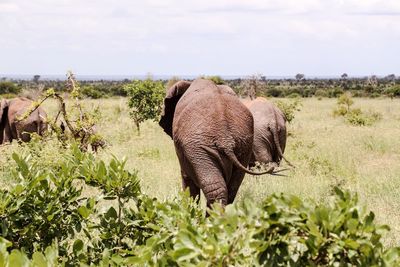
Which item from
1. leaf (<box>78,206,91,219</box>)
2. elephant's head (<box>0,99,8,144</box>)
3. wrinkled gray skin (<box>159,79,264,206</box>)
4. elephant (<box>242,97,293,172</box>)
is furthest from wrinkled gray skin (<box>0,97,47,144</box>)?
leaf (<box>78,206,91,219</box>)

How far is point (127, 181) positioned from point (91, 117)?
8453 millimetres

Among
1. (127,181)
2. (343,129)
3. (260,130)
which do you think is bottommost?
(343,129)

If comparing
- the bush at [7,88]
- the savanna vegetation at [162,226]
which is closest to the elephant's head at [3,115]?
the savanna vegetation at [162,226]

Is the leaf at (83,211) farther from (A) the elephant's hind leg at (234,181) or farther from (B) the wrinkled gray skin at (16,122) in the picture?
(B) the wrinkled gray skin at (16,122)

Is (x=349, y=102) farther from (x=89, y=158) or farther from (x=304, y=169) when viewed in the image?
(x=89, y=158)

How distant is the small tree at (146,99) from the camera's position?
20.3 meters

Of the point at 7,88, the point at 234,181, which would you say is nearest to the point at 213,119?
the point at 234,181

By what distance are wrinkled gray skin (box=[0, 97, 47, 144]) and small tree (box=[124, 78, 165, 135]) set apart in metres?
4.61

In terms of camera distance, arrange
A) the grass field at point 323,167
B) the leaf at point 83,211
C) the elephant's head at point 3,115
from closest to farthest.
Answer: the leaf at point 83,211 → the grass field at point 323,167 → the elephant's head at point 3,115

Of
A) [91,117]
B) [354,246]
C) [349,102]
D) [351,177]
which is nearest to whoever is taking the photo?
[354,246]

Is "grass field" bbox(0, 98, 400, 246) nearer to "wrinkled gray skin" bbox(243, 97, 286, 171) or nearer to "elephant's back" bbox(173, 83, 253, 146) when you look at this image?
"wrinkled gray skin" bbox(243, 97, 286, 171)

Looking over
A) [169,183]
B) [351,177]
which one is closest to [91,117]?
[169,183]

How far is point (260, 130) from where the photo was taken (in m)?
10.9

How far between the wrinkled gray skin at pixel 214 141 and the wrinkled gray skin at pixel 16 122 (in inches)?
390
